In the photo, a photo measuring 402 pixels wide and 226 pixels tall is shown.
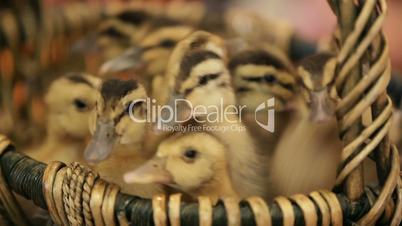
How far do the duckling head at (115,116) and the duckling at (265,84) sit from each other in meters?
0.14

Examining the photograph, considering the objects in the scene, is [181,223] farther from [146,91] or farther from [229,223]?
[146,91]

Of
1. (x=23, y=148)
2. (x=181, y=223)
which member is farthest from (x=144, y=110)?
(x=23, y=148)

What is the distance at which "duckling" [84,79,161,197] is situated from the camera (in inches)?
25.0

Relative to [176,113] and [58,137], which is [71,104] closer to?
[58,137]

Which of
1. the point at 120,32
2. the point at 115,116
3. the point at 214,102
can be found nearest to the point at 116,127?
the point at 115,116

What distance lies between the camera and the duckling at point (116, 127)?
0.64 m

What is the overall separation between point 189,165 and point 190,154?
0.01 meters

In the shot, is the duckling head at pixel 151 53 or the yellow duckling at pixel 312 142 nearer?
the yellow duckling at pixel 312 142

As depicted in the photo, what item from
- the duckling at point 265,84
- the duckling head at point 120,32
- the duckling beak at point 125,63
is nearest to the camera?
the duckling at point 265,84

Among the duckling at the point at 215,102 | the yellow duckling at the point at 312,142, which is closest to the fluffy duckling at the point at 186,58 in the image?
the duckling at the point at 215,102

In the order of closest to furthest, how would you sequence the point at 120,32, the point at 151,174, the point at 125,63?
1. the point at 151,174
2. the point at 125,63
3. the point at 120,32

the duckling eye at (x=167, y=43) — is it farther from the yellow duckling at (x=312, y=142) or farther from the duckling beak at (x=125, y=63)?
the yellow duckling at (x=312, y=142)

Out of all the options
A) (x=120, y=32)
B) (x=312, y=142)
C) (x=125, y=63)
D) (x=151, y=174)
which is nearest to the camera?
(x=151, y=174)

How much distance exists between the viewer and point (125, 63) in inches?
35.1
